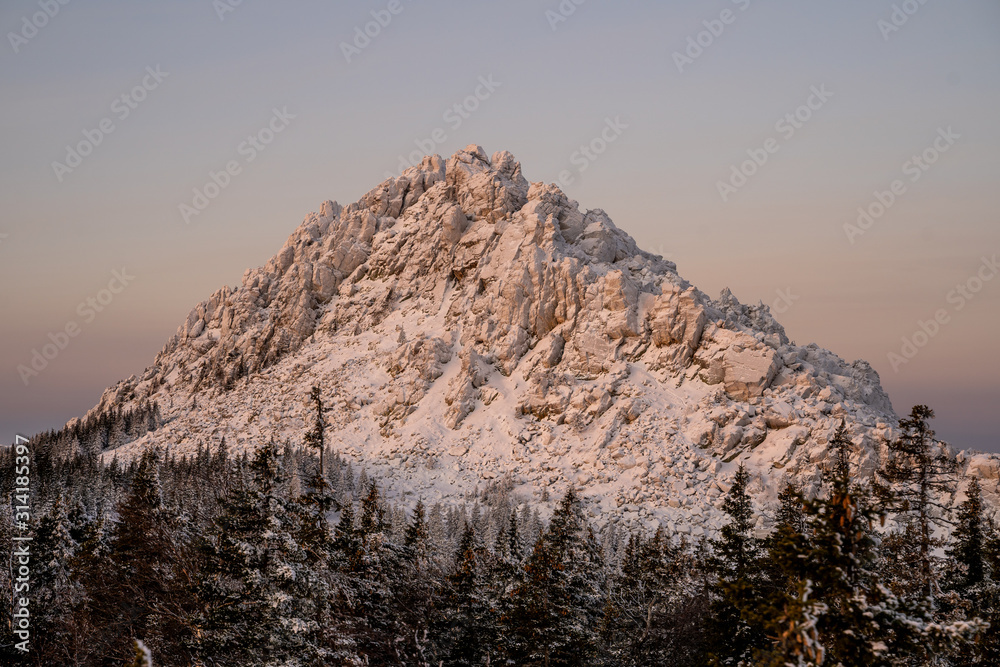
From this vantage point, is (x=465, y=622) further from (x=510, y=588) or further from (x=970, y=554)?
(x=970, y=554)

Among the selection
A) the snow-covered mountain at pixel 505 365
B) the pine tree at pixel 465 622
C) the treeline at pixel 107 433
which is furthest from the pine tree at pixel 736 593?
the treeline at pixel 107 433

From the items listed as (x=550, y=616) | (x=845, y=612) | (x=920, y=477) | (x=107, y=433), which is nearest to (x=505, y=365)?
(x=107, y=433)

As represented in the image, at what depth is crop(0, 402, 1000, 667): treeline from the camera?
1750cm

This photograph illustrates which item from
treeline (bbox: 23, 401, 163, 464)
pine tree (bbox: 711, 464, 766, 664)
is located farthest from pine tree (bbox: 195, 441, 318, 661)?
treeline (bbox: 23, 401, 163, 464)

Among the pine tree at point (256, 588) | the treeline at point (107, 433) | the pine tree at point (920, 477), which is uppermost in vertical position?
the treeline at point (107, 433)

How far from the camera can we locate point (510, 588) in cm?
3581

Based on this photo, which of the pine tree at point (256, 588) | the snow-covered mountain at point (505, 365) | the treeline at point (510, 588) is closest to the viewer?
the treeline at point (510, 588)

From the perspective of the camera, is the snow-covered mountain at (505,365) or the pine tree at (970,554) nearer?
the pine tree at (970,554)

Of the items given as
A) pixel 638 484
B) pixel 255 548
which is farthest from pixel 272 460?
pixel 638 484

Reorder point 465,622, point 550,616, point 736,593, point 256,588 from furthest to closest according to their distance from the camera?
point 465,622 → point 550,616 → point 256,588 → point 736,593

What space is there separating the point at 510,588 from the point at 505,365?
108 meters

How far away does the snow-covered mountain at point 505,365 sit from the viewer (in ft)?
380

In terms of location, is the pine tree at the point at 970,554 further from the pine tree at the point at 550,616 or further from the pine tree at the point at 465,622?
the pine tree at the point at 465,622

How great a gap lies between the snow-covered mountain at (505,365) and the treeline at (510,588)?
6461 cm
